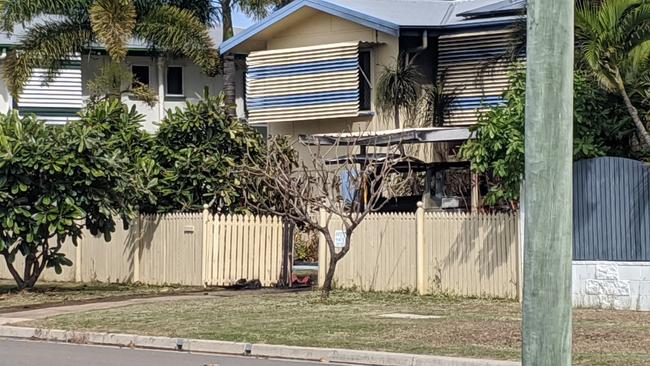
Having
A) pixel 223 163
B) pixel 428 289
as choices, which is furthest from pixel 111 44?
pixel 428 289

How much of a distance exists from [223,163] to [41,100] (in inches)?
638

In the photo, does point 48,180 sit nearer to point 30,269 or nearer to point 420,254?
point 30,269

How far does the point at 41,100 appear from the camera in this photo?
38750 mm

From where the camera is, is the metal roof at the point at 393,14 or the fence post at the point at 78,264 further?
the metal roof at the point at 393,14

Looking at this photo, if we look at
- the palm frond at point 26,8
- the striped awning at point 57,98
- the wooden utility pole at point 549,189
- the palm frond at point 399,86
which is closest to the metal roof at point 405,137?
the palm frond at point 399,86

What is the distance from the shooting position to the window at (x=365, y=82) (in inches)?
1121

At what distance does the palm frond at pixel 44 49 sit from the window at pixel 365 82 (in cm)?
992

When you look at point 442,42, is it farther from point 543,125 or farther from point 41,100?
point 543,125

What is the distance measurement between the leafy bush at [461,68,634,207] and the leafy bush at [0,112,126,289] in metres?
7.89

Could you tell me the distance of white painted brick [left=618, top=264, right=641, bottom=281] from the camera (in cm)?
1745

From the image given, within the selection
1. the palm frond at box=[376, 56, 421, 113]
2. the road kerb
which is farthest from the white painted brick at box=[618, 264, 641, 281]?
the palm frond at box=[376, 56, 421, 113]

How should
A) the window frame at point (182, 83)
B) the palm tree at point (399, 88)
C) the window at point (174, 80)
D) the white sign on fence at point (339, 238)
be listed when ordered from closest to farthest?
1. the white sign on fence at point (339, 238)
2. the palm tree at point (399, 88)
3. the window frame at point (182, 83)
4. the window at point (174, 80)

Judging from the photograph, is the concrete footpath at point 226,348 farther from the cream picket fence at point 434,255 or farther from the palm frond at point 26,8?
the palm frond at point 26,8

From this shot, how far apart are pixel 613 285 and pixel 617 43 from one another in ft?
13.3
